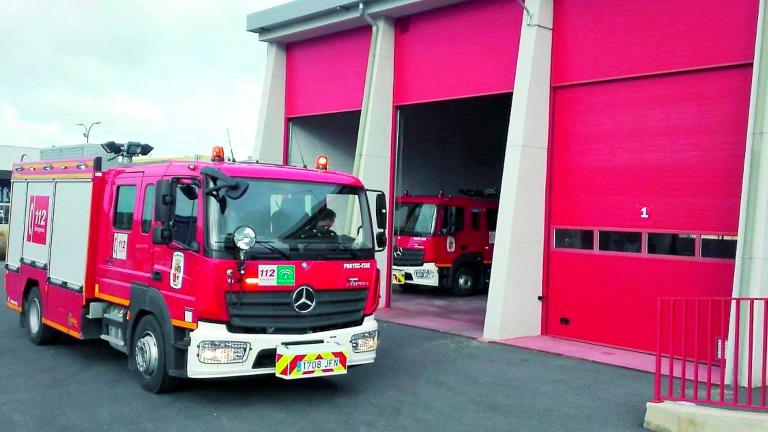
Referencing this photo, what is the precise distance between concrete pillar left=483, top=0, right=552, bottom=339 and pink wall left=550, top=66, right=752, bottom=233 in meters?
0.34

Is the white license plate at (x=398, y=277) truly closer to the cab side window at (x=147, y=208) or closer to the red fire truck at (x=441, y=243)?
the red fire truck at (x=441, y=243)

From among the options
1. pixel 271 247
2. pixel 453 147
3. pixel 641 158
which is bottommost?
pixel 271 247

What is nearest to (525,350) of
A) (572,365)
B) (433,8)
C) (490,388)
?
(572,365)

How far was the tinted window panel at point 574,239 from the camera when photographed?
1052 cm

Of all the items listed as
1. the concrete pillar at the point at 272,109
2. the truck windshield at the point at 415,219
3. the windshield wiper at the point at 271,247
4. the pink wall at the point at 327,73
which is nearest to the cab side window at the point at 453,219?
the truck windshield at the point at 415,219

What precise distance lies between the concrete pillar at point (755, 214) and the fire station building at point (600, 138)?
2 centimetres

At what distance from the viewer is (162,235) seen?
6770 mm

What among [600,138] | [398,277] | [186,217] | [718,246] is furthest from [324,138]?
[186,217]

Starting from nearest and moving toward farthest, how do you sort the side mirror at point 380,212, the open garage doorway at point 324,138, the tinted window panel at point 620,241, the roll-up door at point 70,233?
the side mirror at point 380,212 → the roll-up door at point 70,233 → the tinted window panel at point 620,241 → the open garage doorway at point 324,138

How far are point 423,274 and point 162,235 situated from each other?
978 cm

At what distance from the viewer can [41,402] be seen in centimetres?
686

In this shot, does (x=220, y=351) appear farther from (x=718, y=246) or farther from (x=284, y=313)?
(x=718, y=246)

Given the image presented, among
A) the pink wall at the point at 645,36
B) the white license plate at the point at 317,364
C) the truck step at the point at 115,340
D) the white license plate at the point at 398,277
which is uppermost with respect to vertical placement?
the pink wall at the point at 645,36

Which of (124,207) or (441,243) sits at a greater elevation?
(124,207)
